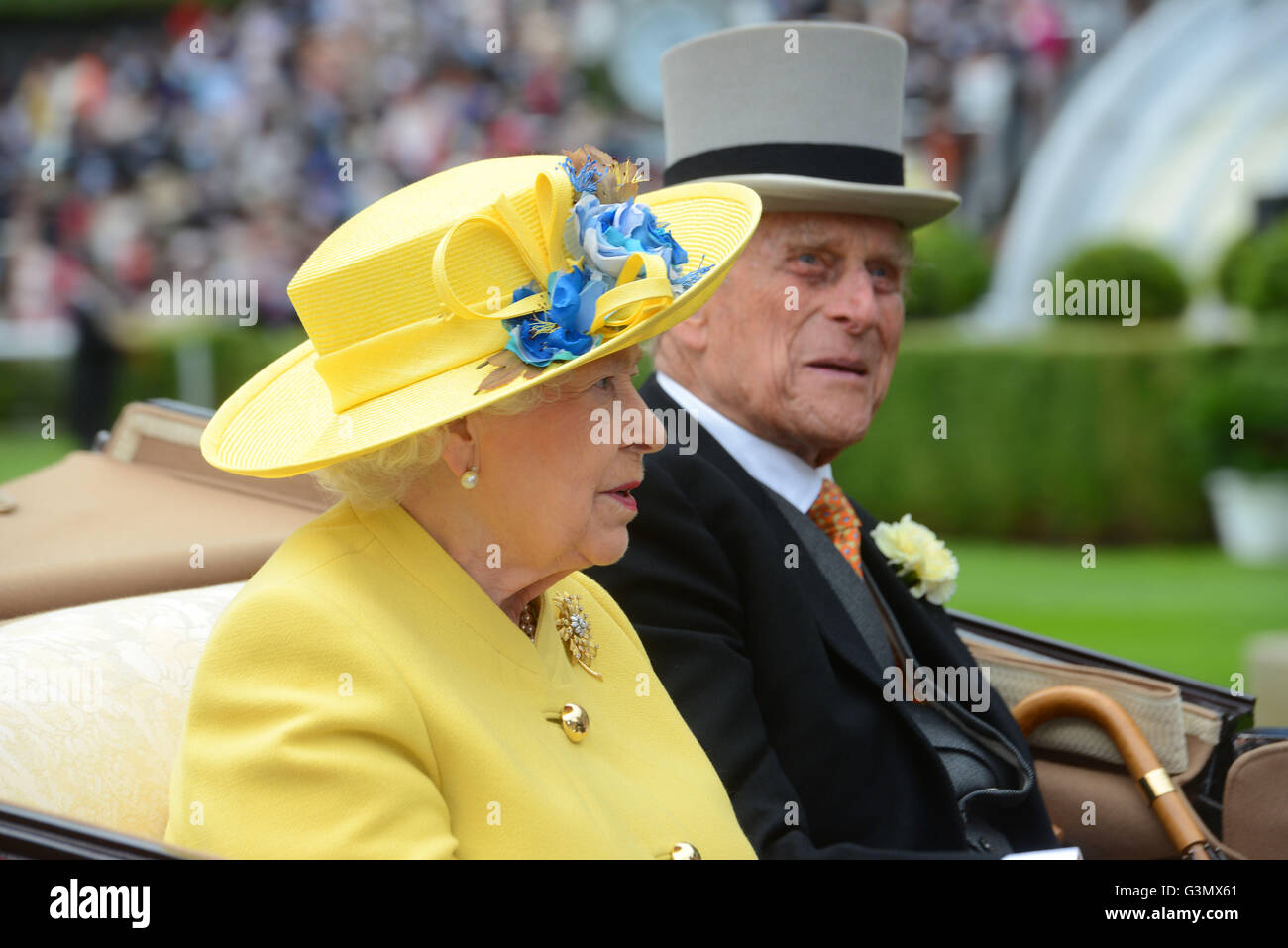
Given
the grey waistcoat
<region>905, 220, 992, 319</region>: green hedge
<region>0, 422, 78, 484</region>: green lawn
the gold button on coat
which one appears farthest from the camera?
<region>0, 422, 78, 484</region>: green lawn

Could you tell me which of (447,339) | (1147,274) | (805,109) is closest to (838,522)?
(805,109)

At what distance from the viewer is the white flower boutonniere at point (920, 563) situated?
9.84 ft

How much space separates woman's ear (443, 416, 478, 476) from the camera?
1891 millimetres

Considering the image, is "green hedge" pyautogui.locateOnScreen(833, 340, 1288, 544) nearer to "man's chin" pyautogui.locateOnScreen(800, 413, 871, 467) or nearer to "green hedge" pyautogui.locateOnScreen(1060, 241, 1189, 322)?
"green hedge" pyautogui.locateOnScreen(1060, 241, 1189, 322)

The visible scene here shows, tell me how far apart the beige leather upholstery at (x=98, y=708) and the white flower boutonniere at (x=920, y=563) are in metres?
1.34

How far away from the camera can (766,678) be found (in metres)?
2.44

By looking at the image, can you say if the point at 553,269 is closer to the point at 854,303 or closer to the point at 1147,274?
the point at 854,303

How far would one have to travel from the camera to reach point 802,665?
2.44 m

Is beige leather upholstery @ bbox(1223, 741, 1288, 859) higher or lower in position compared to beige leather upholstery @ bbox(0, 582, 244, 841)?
lower

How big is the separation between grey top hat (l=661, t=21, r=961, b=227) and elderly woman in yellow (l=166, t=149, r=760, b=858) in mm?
916

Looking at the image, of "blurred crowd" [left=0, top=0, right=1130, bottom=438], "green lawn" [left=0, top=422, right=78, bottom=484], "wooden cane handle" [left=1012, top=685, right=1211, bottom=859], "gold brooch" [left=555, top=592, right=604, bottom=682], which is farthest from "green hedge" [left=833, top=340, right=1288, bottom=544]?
"gold brooch" [left=555, top=592, right=604, bottom=682]

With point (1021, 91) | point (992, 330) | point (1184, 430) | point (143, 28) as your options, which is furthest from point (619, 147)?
point (143, 28)
